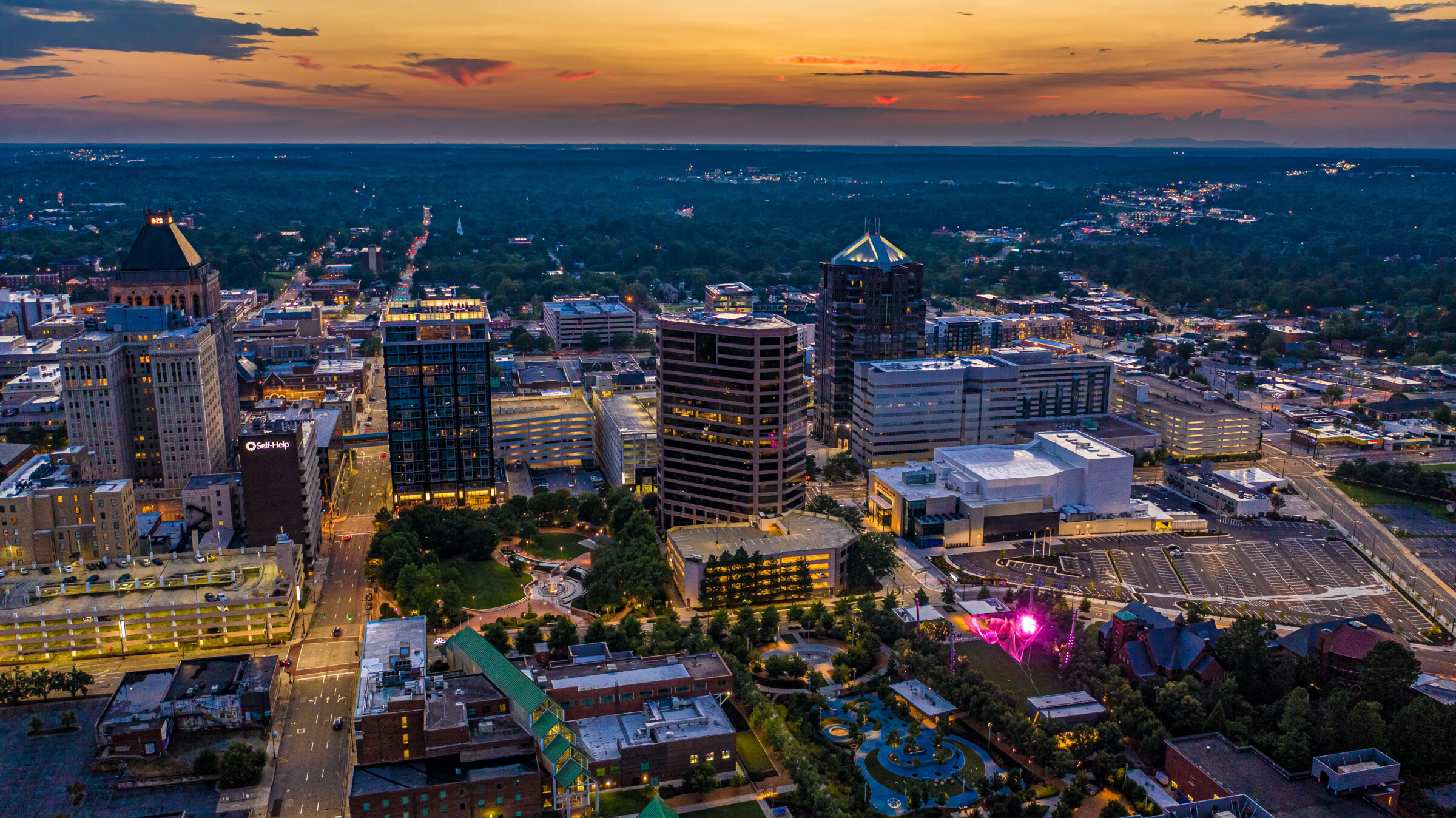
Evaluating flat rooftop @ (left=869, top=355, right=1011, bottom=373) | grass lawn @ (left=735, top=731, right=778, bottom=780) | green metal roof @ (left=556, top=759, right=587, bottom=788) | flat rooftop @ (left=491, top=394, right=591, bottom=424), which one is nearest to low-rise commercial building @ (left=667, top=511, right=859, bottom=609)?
grass lawn @ (left=735, top=731, right=778, bottom=780)

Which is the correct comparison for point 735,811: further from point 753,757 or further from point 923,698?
point 923,698

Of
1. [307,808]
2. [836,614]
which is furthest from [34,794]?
[836,614]

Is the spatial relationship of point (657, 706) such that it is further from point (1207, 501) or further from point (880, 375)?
point (1207, 501)

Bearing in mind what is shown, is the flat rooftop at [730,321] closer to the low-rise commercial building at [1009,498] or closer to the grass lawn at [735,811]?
the low-rise commercial building at [1009,498]

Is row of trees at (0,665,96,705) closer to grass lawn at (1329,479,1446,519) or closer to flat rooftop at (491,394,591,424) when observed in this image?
flat rooftop at (491,394,591,424)

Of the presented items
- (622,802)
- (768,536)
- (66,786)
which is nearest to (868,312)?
(768,536)
